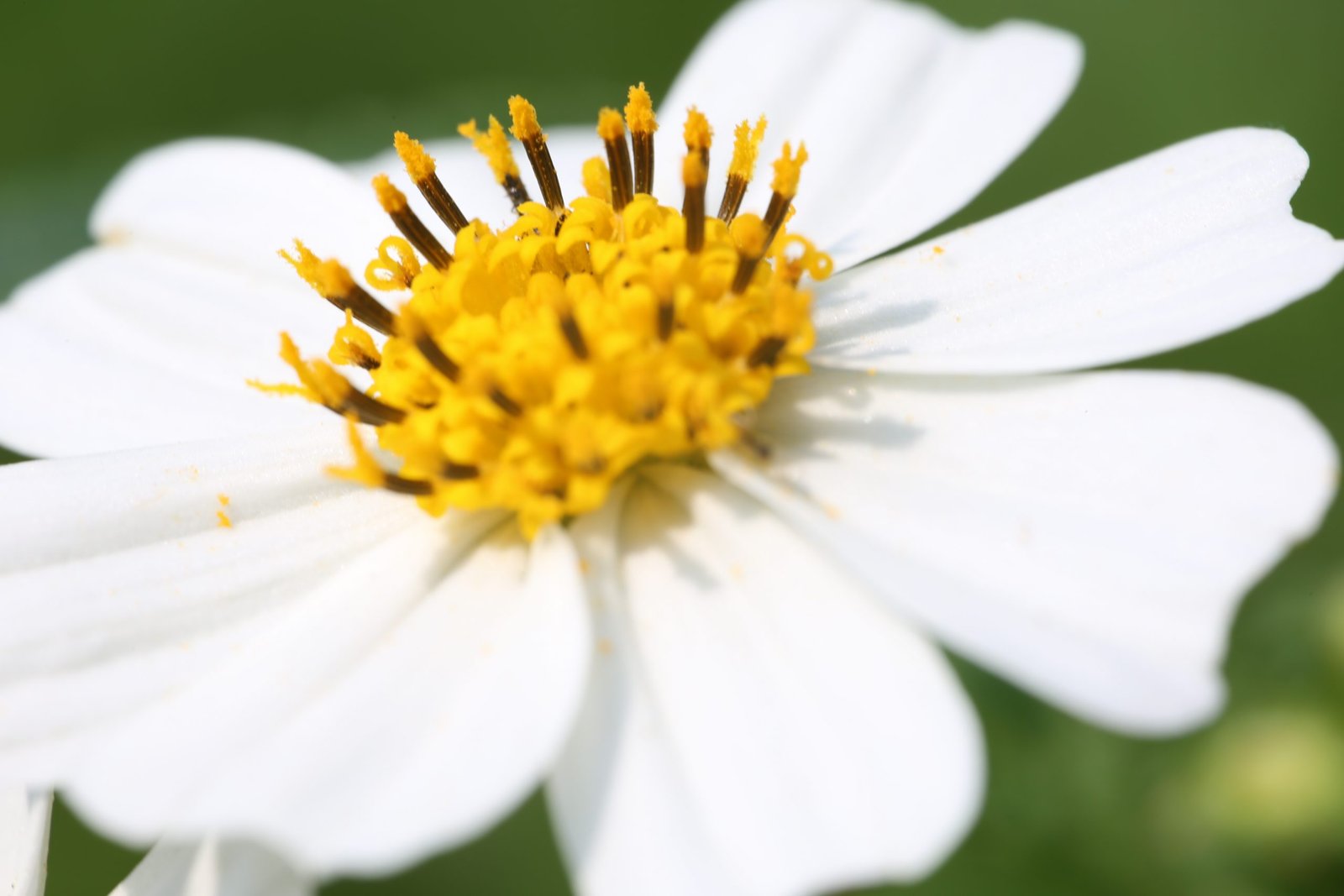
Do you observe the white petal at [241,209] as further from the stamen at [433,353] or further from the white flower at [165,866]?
the white flower at [165,866]

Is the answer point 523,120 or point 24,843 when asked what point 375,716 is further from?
point 523,120

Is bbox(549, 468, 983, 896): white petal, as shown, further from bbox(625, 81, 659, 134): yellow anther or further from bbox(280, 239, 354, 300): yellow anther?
bbox(625, 81, 659, 134): yellow anther

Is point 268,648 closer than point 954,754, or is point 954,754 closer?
point 954,754

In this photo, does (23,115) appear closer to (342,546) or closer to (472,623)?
(342,546)

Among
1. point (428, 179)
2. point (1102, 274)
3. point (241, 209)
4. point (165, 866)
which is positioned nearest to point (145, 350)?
point (241, 209)

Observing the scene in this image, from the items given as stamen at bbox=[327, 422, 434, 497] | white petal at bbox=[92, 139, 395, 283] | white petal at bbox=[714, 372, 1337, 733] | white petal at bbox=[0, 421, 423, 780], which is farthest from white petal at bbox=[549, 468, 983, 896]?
white petal at bbox=[92, 139, 395, 283]

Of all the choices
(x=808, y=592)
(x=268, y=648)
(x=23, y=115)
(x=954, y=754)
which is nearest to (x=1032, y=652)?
(x=954, y=754)
